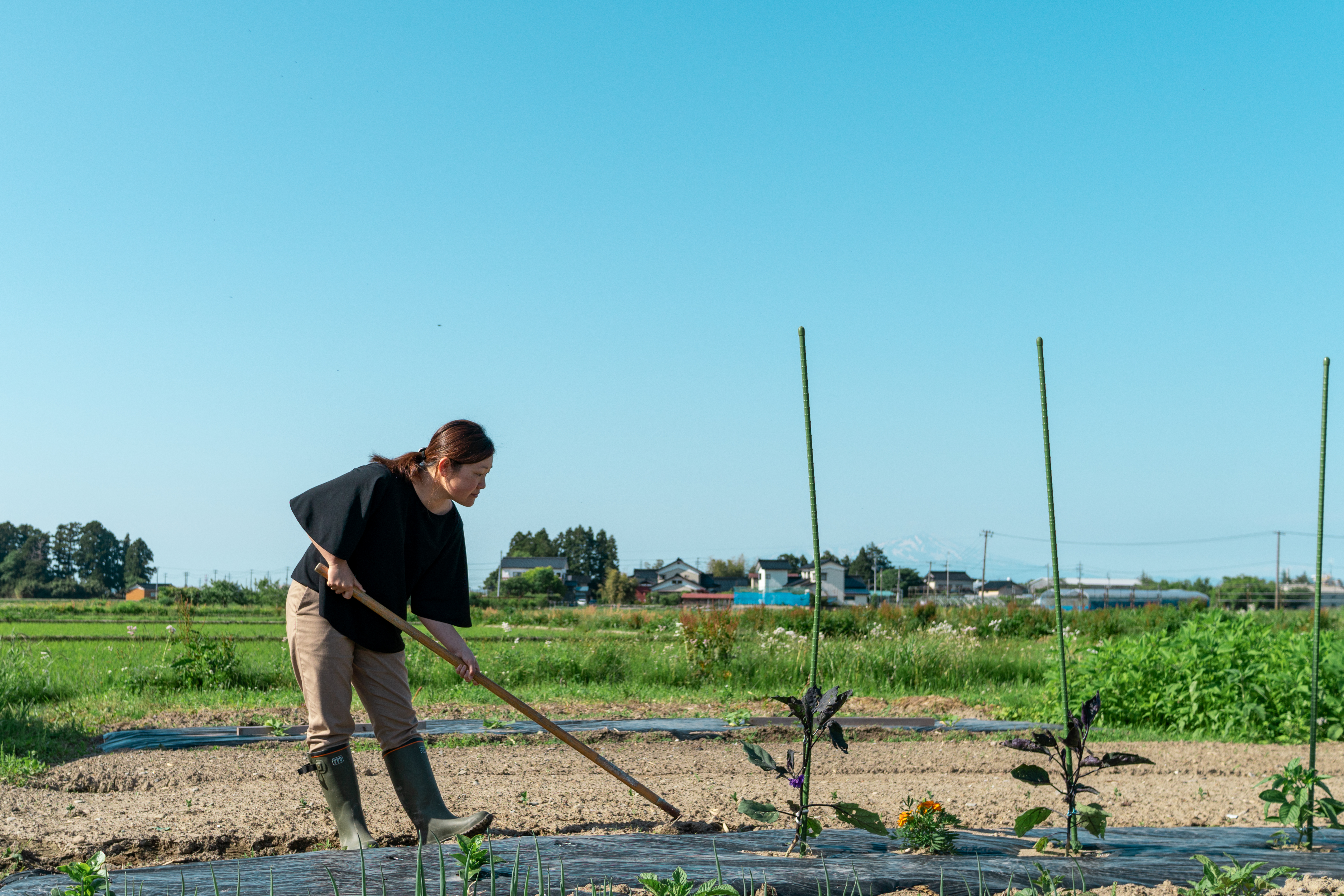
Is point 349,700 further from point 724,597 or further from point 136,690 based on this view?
point 724,597

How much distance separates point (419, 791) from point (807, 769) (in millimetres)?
1338

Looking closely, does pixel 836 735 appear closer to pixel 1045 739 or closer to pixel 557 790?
pixel 1045 739

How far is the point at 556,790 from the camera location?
4.22 metres

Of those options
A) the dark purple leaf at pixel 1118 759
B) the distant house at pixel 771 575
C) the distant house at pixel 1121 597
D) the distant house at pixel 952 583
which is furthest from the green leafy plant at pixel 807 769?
the distant house at pixel 771 575

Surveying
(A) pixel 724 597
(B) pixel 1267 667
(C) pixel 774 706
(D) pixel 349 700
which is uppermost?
(D) pixel 349 700

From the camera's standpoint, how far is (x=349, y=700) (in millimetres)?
3238

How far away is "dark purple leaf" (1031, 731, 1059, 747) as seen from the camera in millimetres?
2773

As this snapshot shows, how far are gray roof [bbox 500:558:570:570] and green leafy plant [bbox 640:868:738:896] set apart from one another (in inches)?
3010

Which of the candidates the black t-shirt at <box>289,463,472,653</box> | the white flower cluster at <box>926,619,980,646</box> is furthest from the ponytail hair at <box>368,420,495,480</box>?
the white flower cluster at <box>926,619,980,646</box>

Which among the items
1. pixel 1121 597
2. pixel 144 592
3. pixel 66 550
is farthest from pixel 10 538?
pixel 1121 597

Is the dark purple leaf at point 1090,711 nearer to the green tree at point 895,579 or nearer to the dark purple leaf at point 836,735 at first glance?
the dark purple leaf at point 836,735

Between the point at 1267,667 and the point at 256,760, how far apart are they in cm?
683

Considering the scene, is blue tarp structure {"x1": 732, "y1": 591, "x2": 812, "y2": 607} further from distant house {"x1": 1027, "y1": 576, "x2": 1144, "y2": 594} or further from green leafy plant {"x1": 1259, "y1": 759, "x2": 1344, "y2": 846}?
green leafy plant {"x1": 1259, "y1": 759, "x2": 1344, "y2": 846}

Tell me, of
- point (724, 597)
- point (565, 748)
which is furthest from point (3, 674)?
point (724, 597)
